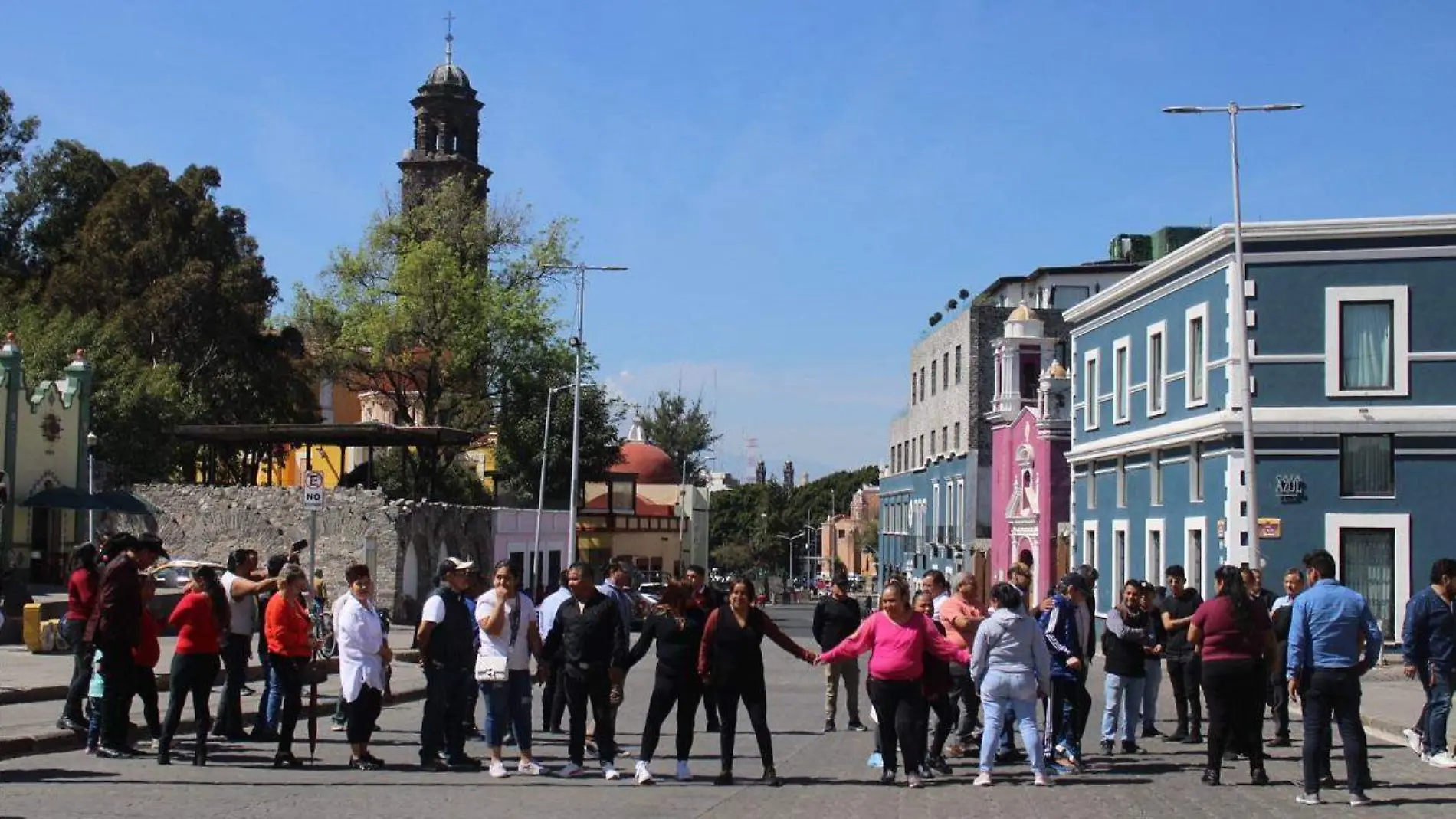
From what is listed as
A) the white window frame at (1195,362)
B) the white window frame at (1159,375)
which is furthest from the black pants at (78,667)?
the white window frame at (1159,375)

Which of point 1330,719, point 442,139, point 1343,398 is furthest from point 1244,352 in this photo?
point 442,139

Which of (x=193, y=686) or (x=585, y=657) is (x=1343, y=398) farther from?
(x=193, y=686)

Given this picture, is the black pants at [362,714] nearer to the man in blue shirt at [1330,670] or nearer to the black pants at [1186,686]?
the man in blue shirt at [1330,670]

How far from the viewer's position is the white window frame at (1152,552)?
124ft

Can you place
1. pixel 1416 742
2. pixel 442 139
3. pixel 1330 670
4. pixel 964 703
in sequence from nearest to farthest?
pixel 1330 670 < pixel 1416 742 < pixel 964 703 < pixel 442 139

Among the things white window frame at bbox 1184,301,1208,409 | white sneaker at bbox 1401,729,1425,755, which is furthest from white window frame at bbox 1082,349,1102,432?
white sneaker at bbox 1401,729,1425,755

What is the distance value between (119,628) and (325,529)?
27.1 meters

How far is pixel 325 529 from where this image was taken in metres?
41.4

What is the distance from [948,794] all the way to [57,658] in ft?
51.5

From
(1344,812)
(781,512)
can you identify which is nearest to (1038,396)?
(1344,812)

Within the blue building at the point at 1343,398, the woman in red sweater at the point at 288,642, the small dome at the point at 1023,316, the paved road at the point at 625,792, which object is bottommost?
the paved road at the point at 625,792

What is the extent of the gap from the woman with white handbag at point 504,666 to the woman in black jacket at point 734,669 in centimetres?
155

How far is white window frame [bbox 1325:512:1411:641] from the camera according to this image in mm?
31922

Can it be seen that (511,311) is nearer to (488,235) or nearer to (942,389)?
(488,235)
